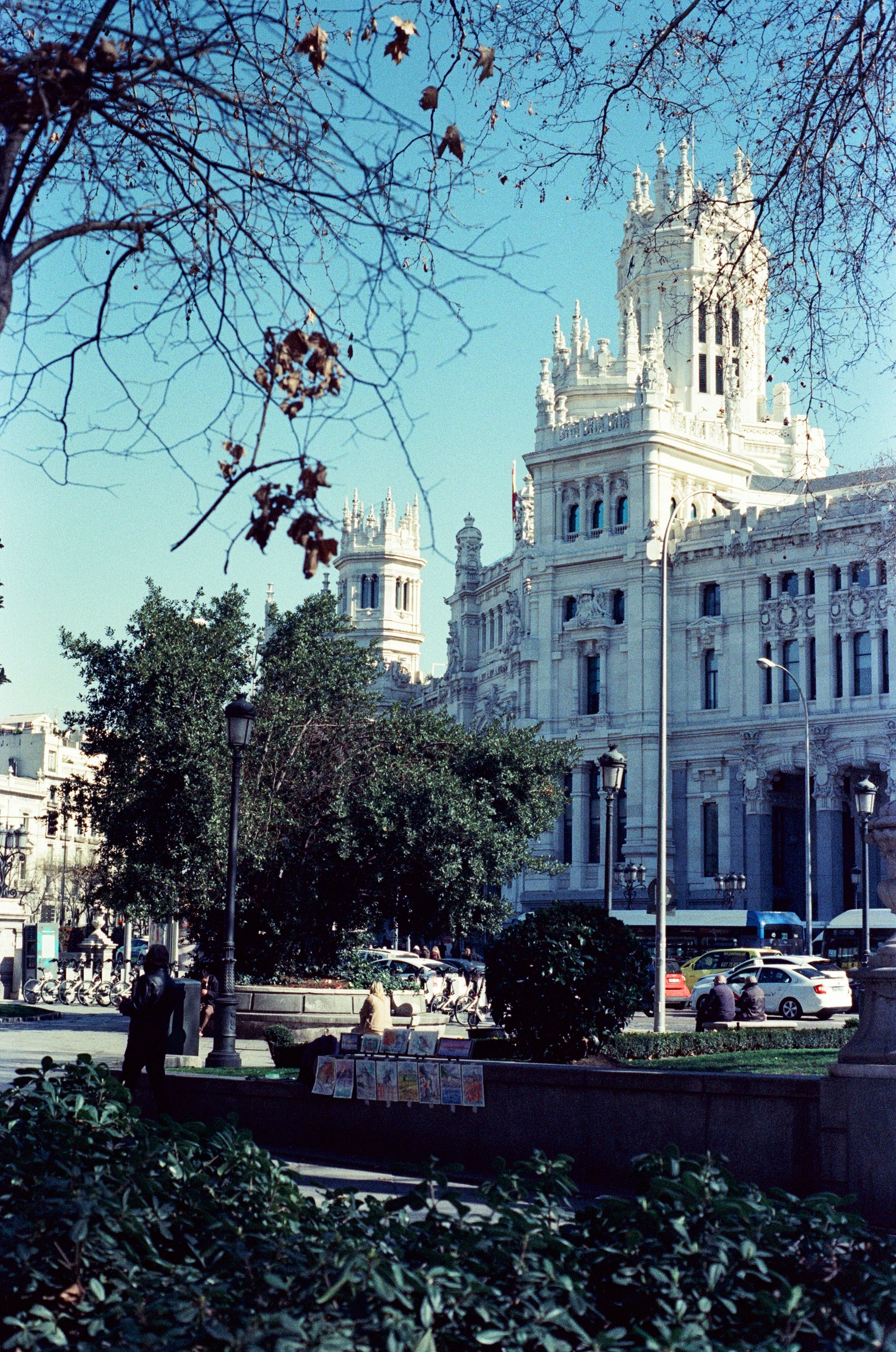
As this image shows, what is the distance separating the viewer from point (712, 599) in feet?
254

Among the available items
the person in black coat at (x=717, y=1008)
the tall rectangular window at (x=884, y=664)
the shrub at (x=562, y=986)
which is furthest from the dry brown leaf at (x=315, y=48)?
the tall rectangular window at (x=884, y=664)

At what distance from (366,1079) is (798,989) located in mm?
27093

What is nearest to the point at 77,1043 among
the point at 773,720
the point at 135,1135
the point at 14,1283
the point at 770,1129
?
the point at 770,1129

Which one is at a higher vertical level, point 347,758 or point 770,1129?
point 347,758

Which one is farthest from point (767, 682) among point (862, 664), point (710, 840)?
point (710, 840)

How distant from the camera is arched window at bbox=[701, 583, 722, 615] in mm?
77000

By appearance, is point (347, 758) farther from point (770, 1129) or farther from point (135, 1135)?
point (135, 1135)

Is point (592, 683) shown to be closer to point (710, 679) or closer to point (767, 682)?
point (710, 679)

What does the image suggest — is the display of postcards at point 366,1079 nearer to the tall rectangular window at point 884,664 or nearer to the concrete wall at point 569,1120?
the concrete wall at point 569,1120

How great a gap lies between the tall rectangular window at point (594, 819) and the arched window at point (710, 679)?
6.43 m

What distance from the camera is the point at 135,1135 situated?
7.43m

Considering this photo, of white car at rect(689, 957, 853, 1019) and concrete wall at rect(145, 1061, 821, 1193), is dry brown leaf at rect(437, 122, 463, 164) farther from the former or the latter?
white car at rect(689, 957, 853, 1019)

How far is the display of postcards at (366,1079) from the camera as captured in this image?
13461 mm

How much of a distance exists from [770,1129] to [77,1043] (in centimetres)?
1837
